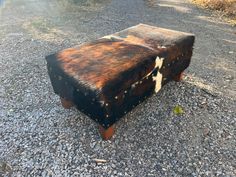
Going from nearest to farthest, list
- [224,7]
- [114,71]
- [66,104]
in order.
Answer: [114,71] < [66,104] < [224,7]

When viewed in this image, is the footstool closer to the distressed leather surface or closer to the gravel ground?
the distressed leather surface

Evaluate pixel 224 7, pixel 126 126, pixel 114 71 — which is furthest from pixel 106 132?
pixel 224 7

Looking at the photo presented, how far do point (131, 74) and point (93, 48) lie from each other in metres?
0.72

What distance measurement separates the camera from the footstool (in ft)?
7.29

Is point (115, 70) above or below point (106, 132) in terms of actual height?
above

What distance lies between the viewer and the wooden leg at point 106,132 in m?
2.43

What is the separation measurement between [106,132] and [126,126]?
1.10ft

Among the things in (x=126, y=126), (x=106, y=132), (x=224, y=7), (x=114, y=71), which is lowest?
(x=126, y=126)

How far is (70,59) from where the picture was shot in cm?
256

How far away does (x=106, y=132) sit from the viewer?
2.44 m

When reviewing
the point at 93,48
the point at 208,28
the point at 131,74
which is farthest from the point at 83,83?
the point at 208,28

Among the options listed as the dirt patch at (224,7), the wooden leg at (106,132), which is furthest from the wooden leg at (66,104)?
the dirt patch at (224,7)

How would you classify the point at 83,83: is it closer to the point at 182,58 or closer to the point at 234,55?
the point at 182,58

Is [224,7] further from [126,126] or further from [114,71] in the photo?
[114,71]
